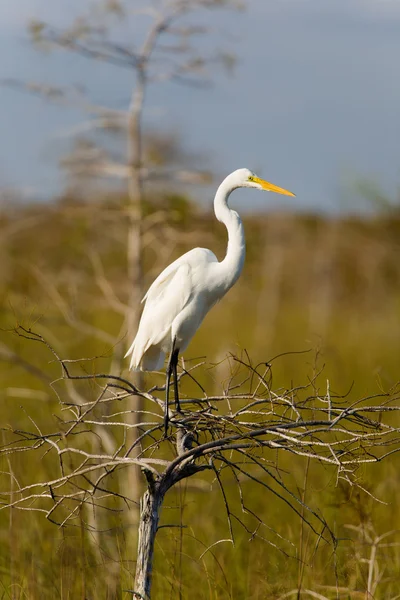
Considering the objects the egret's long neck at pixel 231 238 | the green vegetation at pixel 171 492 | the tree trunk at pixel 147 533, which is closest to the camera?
A: the tree trunk at pixel 147 533

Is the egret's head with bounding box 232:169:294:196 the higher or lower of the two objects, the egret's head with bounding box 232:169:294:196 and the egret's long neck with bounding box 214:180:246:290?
the higher

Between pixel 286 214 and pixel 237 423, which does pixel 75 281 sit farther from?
pixel 286 214

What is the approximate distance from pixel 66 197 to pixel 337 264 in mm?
20398

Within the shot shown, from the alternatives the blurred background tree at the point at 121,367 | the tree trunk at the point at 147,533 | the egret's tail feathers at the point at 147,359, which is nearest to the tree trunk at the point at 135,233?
the blurred background tree at the point at 121,367

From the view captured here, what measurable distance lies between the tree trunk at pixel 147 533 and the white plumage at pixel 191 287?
28.6 inches

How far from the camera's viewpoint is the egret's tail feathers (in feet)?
9.30

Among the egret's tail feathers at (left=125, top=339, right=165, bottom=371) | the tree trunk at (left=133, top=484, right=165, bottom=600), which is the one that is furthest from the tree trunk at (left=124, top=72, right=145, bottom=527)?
the tree trunk at (left=133, top=484, right=165, bottom=600)

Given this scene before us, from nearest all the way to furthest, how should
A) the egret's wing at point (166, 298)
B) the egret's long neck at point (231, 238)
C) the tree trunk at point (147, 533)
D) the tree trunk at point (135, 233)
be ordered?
the tree trunk at point (147, 533)
the egret's long neck at point (231, 238)
the egret's wing at point (166, 298)
the tree trunk at point (135, 233)

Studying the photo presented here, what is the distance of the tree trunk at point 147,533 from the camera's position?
6.74 ft

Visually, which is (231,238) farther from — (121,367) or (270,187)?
(121,367)

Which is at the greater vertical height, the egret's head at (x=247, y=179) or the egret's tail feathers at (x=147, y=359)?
the egret's head at (x=247, y=179)

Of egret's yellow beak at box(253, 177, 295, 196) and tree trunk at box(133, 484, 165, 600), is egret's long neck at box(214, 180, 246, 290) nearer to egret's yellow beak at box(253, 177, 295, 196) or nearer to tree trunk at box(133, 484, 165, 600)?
egret's yellow beak at box(253, 177, 295, 196)

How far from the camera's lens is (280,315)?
23.1 metres

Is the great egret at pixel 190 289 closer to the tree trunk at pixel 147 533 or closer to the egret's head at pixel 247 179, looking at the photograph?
the egret's head at pixel 247 179
